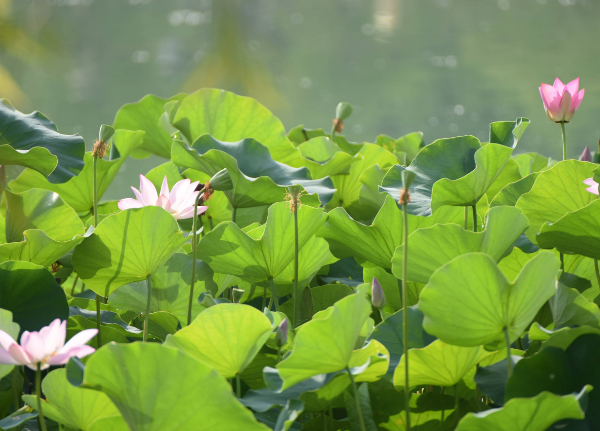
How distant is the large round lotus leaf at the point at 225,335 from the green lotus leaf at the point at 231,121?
0.80ft

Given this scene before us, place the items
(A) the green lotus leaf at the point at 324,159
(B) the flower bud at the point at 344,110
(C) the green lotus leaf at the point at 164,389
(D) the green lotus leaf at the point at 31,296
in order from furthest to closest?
(B) the flower bud at the point at 344,110, (A) the green lotus leaf at the point at 324,159, (D) the green lotus leaf at the point at 31,296, (C) the green lotus leaf at the point at 164,389

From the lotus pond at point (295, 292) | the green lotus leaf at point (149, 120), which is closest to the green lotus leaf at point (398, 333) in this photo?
the lotus pond at point (295, 292)

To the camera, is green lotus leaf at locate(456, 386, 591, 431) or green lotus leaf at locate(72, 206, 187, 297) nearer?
green lotus leaf at locate(456, 386, 591, 431)

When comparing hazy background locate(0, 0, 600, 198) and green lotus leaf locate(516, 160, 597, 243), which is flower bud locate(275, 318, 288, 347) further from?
hazy background locate(0, 0, 600, 198)

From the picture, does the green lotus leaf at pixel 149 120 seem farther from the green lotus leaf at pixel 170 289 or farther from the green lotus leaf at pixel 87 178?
the green lotus leaf at pixel 170 289

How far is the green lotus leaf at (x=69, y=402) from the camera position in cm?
20

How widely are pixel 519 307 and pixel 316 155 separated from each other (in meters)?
0.30

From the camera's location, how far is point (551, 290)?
20cm

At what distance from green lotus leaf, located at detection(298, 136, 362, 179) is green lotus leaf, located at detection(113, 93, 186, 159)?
0.44 ft

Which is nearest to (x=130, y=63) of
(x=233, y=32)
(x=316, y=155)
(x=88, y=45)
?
(x=88, y=45)

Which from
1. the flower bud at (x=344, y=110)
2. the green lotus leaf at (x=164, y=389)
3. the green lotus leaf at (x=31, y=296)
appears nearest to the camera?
the green lotus leaf at (x=164, y=389)

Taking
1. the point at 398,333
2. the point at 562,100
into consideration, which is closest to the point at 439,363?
the point at 398,333

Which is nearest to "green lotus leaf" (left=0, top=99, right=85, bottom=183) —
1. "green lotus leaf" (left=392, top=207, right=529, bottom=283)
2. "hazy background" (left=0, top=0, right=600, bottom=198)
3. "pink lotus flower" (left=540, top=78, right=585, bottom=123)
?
"green lotus leaf" (left=392, top=207, right=529, bottom=283)

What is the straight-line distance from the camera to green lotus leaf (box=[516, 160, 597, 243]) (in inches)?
11.6
